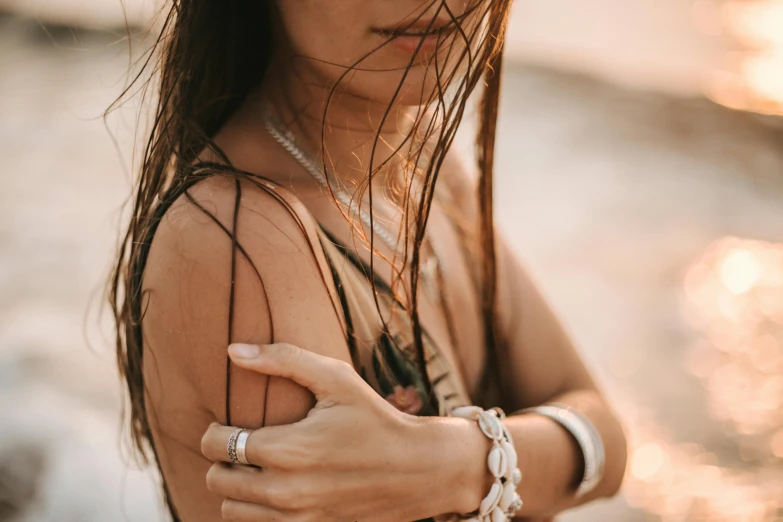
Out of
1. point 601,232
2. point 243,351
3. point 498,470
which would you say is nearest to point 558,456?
point 498,470

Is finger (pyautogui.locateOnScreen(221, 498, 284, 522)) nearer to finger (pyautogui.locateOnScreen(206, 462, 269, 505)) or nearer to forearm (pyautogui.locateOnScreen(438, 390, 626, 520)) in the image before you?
finger (pyautogui.locateOnScreen(206, 462, 269, 505))

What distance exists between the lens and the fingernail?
3.23 feet

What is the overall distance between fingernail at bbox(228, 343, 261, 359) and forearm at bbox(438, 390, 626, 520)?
1.16 feet

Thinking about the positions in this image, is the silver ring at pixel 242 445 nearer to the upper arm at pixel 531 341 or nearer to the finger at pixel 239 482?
the finger at pixel 239 482

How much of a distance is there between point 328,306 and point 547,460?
A: 1.61 feet

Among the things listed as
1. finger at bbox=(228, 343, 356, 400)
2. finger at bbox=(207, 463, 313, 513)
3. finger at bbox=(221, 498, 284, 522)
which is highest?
finger at bbox=(228, 343, 356, 400)

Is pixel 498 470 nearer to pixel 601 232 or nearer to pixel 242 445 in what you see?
pixel 242 445

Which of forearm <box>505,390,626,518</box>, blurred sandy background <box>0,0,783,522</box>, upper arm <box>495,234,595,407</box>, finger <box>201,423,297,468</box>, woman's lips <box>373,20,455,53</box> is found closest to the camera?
finger <box>201,423,297,468</box>

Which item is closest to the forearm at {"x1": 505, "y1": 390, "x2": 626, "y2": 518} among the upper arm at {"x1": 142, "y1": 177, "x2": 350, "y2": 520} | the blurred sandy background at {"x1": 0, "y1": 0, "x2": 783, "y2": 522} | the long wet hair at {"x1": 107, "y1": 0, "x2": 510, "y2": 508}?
the long wet hair at {"x1": 107, "y1": 0, "x2": 510, "y2": 508}

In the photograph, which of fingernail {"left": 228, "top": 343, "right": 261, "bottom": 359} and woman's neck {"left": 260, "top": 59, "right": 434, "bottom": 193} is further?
woman's neck {"left": 260, "top": 59, "right": 434, "bottom": 193}

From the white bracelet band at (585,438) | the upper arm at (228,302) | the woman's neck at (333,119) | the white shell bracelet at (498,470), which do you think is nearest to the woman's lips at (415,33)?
the woman's neck at (333,119)

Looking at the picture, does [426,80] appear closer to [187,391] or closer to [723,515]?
[187,391]

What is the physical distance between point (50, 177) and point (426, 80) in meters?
3.82

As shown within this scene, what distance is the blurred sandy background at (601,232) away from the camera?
2.93 metres
